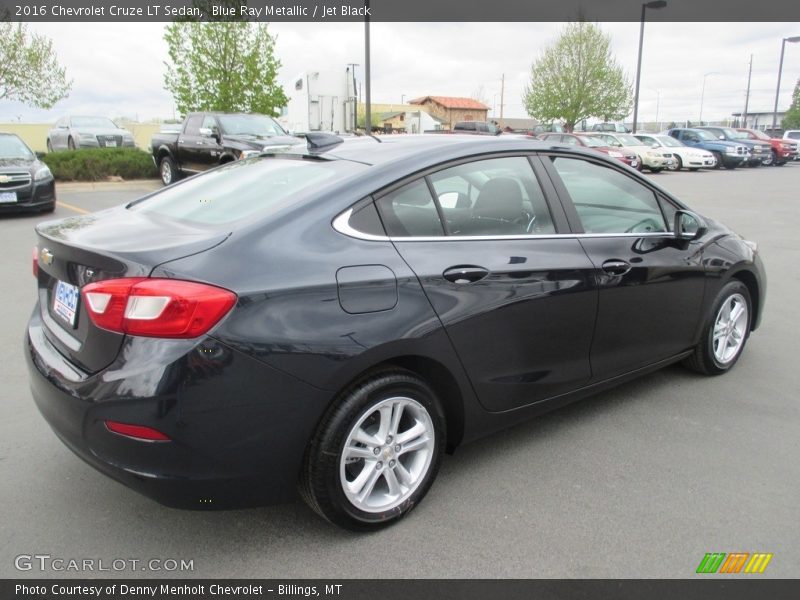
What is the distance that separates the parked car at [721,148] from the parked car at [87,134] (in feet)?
82.4

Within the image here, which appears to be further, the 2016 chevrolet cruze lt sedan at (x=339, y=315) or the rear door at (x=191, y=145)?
the rear door at (x=191, y=145)

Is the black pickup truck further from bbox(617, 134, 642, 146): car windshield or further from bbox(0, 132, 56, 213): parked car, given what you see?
bbox(617, 134, 642, 146): car windshield

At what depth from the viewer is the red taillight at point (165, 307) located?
7.32 ft

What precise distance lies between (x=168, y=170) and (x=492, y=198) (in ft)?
46.6

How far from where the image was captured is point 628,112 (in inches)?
1820

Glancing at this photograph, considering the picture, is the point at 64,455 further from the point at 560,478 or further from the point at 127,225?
the point at 560,478

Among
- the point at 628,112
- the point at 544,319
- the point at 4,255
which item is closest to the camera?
the point at 544,319

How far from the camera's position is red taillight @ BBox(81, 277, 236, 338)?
7.32ft

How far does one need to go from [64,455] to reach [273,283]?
1.75 meters

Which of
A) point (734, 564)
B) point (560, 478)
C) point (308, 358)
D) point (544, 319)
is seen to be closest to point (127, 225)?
point (308, 358)

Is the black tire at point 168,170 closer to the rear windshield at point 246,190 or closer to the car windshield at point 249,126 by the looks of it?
the car windshield at point 249,126

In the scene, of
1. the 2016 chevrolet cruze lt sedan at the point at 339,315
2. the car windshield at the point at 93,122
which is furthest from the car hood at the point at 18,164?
the car windshield at the point at 93,122

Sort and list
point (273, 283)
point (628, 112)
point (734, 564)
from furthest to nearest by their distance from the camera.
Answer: point (628, 112) < point (734, 564) < point (273, 283)
